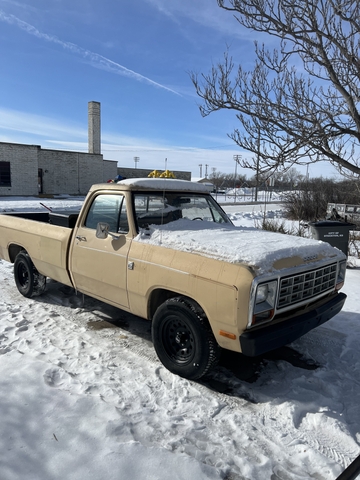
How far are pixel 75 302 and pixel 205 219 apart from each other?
2.43 metres

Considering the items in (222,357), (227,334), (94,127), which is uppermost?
(94,127)

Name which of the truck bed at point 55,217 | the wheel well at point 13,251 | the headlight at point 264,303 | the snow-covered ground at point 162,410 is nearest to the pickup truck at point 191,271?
the headlight at point 264,303

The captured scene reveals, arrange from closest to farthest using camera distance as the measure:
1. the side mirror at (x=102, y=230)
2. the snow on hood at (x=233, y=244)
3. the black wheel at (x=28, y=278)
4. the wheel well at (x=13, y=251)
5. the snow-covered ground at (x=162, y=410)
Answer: the snow-covered ground at (x=162, y=410) < the snow on hood at (x=233, y=244) < the side mirror at (x=102, y=230) < the black wheel at (x=28, y=278) < the wheel well at (x=13, y=251)

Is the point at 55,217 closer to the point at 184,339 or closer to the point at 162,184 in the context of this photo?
the point at 162,184

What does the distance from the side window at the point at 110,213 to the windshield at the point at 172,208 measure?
0.17m

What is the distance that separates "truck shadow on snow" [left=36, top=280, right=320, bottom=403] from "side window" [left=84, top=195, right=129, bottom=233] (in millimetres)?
1324

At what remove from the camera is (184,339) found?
11.4 feet

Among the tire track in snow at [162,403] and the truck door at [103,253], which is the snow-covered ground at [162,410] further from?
the truck door at [103,253]

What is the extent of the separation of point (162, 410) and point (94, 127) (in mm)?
34367

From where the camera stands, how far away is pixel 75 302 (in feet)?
18.0

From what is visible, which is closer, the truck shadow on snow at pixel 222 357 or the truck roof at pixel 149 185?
the truck shadow on snow at pixel 222 357

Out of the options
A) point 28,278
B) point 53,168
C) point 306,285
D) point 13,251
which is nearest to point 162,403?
point 306,285

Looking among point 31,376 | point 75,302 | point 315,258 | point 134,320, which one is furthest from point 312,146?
point 31,376

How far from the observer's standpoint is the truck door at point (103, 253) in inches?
155
